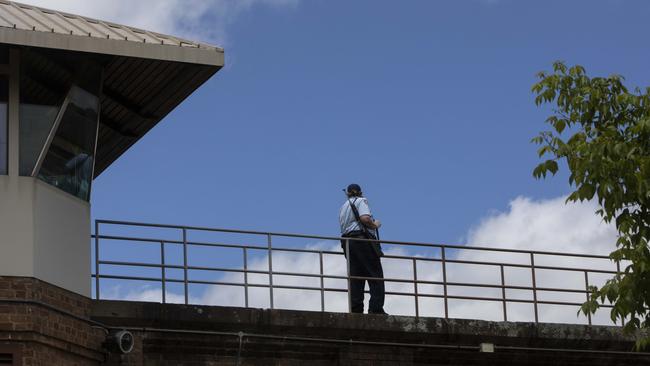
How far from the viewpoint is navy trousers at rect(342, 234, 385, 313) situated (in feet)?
62.9

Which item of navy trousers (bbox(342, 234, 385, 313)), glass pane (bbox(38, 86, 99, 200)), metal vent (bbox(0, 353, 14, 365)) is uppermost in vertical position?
glass pane (bbox(38, 86, 99, 200))

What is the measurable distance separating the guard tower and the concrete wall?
0.01 m

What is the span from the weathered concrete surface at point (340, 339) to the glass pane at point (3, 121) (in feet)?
7.01

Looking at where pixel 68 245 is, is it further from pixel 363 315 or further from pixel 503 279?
pixel 503 279

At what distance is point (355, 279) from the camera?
19281mm

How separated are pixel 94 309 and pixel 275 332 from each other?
96.9 inches

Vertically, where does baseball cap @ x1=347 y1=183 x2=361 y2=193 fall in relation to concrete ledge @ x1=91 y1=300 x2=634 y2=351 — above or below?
above

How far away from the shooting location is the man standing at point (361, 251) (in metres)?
19.2

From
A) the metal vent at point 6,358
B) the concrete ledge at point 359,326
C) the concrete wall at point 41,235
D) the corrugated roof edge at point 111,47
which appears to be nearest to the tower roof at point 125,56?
the corrugated roof edge at point 111,47

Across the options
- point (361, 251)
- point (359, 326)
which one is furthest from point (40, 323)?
point (361, 251)

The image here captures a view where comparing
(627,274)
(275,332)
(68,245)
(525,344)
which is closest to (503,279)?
(525,344)

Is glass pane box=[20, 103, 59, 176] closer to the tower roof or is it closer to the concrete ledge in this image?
the tower roof

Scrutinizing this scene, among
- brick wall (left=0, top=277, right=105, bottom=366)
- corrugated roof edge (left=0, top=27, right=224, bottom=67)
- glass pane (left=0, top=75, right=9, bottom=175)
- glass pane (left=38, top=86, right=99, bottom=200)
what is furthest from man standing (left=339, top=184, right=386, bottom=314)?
glass pane (left=0, top=75, right=9, bottom=175)

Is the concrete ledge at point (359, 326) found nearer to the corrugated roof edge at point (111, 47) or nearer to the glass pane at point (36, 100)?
the glass pane at point (36, 100)
